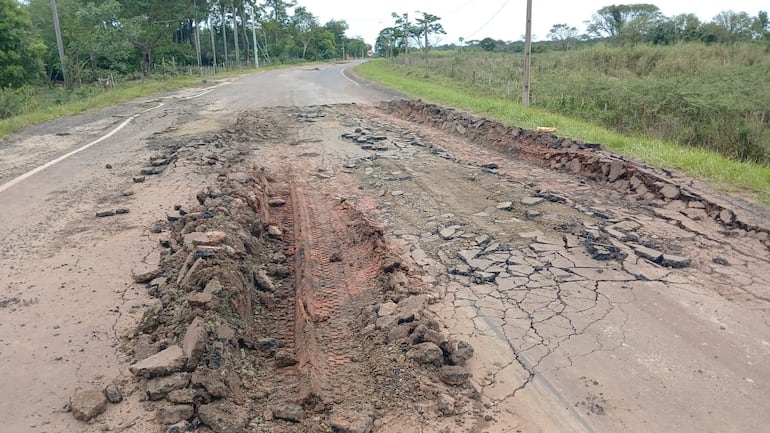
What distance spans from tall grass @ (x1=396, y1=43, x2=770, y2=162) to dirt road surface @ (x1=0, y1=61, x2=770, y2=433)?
4856mm

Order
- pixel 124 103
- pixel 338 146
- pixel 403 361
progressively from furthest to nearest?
pixel 124 103
pixel 338 146
pixel 403 361

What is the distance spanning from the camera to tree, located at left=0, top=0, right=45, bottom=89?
3078 cm

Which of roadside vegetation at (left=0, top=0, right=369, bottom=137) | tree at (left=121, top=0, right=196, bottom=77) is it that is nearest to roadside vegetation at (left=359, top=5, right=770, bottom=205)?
roadside vegetation at (left=0, top=0, right=369, bottom=137)

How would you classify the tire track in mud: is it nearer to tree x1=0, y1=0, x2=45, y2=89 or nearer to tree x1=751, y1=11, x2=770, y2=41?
tree x1=0, y1=0, x2=45, y2=89

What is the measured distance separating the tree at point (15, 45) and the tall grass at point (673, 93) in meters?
25.7

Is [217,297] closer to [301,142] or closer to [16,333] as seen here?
[16,333]

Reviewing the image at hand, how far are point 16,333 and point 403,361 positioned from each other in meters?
2.97

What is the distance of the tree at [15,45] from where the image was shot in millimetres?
30781

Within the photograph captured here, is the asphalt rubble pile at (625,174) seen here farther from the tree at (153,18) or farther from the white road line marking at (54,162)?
the tree at (153,18)

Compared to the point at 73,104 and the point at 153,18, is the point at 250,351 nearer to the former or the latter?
the point at 73,104

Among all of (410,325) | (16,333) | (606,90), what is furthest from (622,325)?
(606,90)

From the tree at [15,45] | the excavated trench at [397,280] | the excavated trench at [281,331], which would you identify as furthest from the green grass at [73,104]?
the excavated trench at [281,331]

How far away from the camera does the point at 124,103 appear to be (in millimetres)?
21484

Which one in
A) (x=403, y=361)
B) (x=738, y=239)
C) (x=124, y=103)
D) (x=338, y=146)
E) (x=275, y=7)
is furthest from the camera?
(x=275, y=7)
